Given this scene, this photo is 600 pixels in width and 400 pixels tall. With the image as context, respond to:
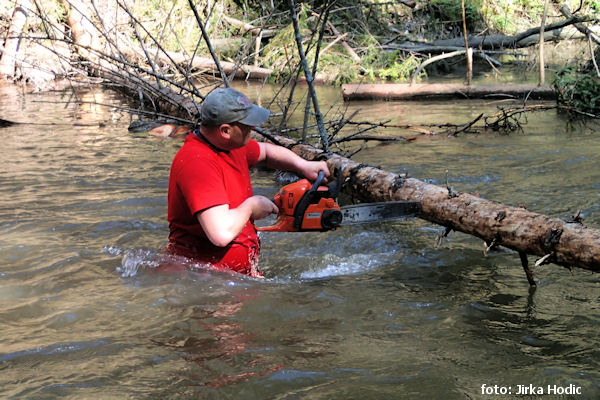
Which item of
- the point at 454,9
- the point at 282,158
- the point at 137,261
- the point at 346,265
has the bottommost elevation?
the point at 346,265

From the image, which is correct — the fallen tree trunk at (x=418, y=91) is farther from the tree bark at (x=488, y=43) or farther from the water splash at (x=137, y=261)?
the water splash at (x=137, y=261)

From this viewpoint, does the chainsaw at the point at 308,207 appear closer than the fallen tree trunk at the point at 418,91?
Yes

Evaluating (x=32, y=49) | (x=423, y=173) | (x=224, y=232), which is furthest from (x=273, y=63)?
(x=224, y=232)

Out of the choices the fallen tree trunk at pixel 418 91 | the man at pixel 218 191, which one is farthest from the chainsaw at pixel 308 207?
the fallen tree trunk at pixel 418 91

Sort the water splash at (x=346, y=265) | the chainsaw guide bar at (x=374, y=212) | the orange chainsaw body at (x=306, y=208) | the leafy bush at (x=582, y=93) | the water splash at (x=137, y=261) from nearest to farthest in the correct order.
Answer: the orange chainsaw body at (x=306, y=208), the chainsaw guide bar at (x=374, y=212), the water splash at (x=137, y=261), the water splash at (x=346, y=265), the leafy bush at (x=582, y=93)

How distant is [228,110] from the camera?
3.67m

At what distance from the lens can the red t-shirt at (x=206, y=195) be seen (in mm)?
3602

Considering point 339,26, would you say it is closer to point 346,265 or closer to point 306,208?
point 346,265

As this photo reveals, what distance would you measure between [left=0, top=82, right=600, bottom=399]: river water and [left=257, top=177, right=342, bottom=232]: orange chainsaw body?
49cm

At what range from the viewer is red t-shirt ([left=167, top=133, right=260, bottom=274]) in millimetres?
3602

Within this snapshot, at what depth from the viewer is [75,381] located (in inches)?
117

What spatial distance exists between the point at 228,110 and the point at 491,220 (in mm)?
1876

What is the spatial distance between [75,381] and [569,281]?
320cm

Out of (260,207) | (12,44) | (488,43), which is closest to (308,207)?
(260,207)
